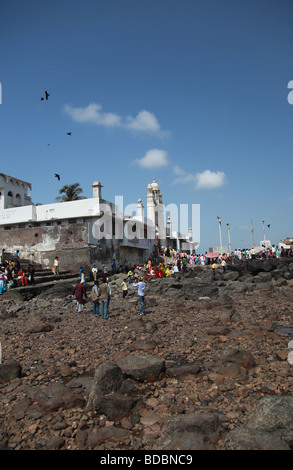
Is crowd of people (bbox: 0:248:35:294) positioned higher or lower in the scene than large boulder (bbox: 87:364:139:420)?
higher

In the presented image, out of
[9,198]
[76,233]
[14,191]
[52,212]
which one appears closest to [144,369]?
[76,233]

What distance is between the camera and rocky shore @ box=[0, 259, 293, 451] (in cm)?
449

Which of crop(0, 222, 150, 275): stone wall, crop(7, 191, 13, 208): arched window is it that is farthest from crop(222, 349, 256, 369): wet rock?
crop(7, 191, 13, 208): arched window

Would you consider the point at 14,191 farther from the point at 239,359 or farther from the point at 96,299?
the point at 239,359

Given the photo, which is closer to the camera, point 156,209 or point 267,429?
point 267,429

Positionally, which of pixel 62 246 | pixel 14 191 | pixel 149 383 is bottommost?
pixel 149 383

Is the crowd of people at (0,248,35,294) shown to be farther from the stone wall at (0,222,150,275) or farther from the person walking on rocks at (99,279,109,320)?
the person walking on rocks at (99,279,109,320)

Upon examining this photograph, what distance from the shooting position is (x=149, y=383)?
6.41 m

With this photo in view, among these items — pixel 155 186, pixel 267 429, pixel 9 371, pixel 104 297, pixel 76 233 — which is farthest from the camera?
pixel 155 186

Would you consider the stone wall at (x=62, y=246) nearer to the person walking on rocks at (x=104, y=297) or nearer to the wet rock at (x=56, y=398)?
the person walking on rocks at (x=104, y=297)

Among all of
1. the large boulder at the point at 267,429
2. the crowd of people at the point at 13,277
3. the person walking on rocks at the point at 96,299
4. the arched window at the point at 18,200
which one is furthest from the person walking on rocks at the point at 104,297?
the arched window at the point at 18,200

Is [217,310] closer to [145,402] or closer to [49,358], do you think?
[49,358]

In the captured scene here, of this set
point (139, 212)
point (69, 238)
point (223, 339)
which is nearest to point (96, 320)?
point (223, 339)

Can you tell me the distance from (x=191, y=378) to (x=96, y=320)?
7110mm
